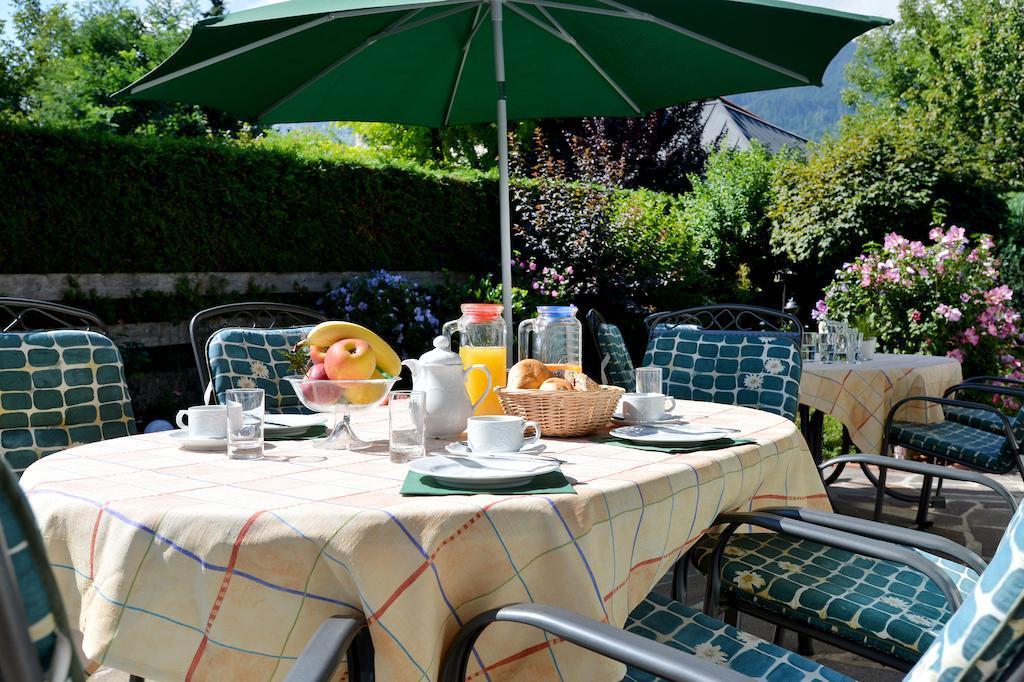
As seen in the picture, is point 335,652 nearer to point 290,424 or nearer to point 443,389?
point 443,389

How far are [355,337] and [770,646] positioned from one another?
100cm

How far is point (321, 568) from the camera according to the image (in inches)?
42.1

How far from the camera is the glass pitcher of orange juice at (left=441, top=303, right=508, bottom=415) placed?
1.82 m

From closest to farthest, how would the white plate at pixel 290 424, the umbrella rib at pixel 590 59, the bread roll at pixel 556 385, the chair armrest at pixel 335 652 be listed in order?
the chair armrest at pixel 335 652 → the bread roll at pixel 556 385 → the white plate at pixel 290 424 → the umbrella rib at pixel 590 59

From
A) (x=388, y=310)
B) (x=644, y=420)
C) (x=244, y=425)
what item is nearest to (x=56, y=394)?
(x=244, y=425)

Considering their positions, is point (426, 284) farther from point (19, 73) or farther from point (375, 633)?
point (19, 73)

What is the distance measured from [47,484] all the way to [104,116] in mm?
23450

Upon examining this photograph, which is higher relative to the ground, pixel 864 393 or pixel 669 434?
pixel 669 434

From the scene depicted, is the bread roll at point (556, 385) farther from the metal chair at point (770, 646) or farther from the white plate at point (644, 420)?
the metal chair at point (770, 646)

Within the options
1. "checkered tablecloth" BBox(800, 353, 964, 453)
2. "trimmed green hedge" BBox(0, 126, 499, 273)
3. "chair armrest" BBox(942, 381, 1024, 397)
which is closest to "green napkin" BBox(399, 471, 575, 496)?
"checkered tablecloth" BBox(800, 353, 964, 453)

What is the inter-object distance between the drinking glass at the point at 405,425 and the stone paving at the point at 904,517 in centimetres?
137

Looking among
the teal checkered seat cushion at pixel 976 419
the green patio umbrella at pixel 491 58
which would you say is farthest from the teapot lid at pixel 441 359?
the teal checkered seat cushion at pixel 976 419

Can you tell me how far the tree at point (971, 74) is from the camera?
55.1ft

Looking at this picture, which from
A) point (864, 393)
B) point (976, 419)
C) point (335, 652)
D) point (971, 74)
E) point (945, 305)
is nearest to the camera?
point (335, 652)
